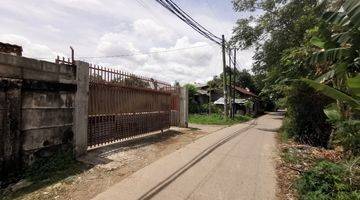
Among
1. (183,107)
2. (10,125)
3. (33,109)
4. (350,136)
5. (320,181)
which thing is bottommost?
(320,181)

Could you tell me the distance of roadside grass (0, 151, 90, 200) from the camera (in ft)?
21.9

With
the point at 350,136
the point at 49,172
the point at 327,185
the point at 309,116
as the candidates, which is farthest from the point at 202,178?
the point at 309,116

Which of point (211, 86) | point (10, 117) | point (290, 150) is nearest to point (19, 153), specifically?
point (10, 117)

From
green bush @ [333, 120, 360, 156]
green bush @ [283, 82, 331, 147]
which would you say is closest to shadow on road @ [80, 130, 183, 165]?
green bush @ [283, 82, 331, 147]

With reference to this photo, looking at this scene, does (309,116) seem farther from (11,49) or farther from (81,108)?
(11,49)

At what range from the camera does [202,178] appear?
26.3 ft

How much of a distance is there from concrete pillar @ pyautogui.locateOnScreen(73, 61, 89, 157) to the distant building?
5.70ft

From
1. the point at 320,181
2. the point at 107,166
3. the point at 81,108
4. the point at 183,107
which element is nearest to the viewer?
the point at 320,181

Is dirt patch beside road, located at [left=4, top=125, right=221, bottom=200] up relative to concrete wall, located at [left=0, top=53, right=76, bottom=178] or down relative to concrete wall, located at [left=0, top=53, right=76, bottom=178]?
down

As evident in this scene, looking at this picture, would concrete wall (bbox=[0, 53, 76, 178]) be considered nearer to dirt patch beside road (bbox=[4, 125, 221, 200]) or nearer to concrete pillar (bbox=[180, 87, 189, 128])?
dirt patch beside road (bbox=[4, 125, 221, 200])

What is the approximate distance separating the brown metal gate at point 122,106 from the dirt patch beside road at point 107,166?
0.46m

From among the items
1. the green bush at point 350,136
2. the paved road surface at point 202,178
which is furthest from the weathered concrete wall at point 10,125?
the green bush at point 350,136

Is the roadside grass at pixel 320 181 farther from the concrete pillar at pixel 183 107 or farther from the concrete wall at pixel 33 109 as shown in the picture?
the concrete pillar at pixel 183 107

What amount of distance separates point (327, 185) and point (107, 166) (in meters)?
5.24
